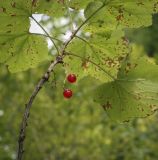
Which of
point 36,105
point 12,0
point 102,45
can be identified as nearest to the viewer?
point 12,0

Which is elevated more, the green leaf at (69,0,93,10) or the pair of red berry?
the green leaf at (69,0,93,10)

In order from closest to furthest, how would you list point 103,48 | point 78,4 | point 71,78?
point 78,4
point 103,48
point 71,78

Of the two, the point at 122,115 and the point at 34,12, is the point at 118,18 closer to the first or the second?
the point at 34,12

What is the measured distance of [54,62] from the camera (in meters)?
1.33

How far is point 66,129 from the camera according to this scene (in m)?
9.17

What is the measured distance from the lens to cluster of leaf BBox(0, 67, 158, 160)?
8.77 metres

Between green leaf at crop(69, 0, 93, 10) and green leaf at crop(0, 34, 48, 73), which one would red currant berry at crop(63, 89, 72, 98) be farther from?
green leaf at crop(69, 0, 93, 10)

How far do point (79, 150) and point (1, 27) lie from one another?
7636 mm

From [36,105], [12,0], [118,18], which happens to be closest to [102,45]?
[118,18]

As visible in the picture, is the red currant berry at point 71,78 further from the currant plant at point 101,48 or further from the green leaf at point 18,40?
the green leaf at point 18,40

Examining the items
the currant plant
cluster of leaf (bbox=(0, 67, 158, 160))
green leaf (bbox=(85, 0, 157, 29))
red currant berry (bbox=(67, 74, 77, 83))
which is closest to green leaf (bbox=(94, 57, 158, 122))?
the currant plant

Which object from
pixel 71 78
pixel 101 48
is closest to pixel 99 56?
pixel 101 48

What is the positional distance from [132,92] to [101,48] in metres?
0.22

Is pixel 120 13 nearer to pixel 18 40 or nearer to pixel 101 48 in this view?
pixel 101 48
